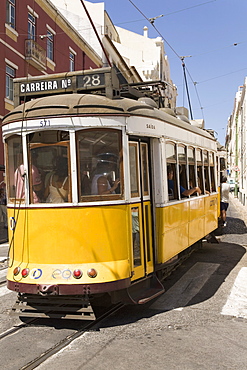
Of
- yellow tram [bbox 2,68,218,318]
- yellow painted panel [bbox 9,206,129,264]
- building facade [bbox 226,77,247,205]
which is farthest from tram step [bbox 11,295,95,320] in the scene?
building facade [bbox 226,77,247,205]

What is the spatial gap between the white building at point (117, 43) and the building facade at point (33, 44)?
1977mm

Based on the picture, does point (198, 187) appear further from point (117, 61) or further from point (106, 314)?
point (117, 61)

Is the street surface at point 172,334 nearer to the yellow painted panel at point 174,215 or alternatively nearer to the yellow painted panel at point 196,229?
the yellow painted panel at point 196,229

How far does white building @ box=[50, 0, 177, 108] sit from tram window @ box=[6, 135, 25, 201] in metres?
13.2

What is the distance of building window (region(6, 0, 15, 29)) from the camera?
21.6m

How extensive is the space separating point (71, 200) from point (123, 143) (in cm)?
101

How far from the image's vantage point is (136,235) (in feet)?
20.3

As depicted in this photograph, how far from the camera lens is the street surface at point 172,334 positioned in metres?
4.67

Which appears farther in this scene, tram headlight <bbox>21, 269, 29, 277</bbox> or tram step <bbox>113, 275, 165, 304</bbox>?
tram step <bbox>113, 275, 165, 304</bbox>

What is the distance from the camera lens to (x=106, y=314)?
6.25 metres

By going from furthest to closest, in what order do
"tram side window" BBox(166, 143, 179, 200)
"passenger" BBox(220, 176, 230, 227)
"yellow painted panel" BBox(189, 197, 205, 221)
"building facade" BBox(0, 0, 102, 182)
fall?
"building facade" BBox(0, 0, 102, 182)
"passenger" BBox(220, 176, 230, 227)
"yellow painted panel" BBox(189, 197, 205, 221)
"tram side window" BBox(166, 143, 179, 200)

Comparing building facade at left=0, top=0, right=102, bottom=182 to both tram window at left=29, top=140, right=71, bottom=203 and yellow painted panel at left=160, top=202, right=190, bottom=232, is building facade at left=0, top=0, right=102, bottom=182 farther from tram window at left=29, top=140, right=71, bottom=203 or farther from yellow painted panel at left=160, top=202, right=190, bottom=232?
tram window at left=29, top=140, right=71, bottom=203

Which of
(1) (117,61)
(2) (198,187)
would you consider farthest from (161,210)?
(1) (117,61)

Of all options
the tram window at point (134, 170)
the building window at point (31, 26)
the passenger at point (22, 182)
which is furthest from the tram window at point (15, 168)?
the building window at point (31, 26)
